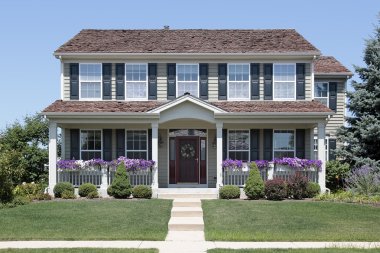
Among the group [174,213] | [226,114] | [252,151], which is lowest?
[174,213]

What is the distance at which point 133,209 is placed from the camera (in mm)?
19141

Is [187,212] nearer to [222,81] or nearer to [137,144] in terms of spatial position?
[137,144]

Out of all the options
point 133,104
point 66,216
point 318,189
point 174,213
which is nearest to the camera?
point 66,216

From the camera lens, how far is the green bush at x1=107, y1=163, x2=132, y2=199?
22.8 metres

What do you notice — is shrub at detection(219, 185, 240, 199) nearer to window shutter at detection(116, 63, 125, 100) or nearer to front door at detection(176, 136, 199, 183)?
front door at detection(176, 136, 199, 183)

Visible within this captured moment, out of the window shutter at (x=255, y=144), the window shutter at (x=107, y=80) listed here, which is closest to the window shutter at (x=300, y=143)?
the window shutter at (x=255, y=144)

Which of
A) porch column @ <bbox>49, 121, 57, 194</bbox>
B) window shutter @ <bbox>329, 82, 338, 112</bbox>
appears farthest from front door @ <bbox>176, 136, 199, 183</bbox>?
window shutter @ <bbox>329, 82, 338, 112</bbox>

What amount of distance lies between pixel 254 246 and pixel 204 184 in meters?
13.6

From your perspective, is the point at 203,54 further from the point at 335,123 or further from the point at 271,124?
the point at 335,123

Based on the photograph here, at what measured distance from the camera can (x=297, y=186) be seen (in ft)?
73.9

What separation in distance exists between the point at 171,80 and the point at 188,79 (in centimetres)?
78

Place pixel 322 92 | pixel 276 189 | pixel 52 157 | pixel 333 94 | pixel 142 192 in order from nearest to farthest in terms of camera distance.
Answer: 1. pixel 276 189
2. pixel 142 192
3. pixel 52 157
4. pixel 333 94
5. pixel 322 92

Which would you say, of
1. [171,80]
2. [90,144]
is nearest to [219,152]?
[171,80]

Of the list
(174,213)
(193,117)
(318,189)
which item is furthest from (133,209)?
(318,189)
